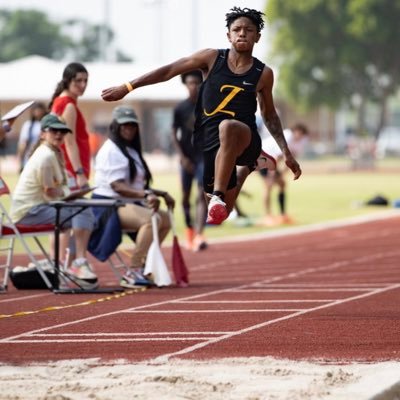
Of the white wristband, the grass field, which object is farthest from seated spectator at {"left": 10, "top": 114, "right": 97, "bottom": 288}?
the grass field

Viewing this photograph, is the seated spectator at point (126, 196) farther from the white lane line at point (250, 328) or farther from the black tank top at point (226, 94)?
the black tank top at point (226, 94)

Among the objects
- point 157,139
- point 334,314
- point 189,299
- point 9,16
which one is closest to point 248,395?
point 334,314

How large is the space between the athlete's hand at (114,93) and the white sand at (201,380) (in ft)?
7.06

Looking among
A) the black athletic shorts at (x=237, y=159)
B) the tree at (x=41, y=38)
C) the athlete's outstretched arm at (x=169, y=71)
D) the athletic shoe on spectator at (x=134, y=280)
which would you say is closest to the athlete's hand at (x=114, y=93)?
the athlete's outstretched arm at (x=169, y=71)

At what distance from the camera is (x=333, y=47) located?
7156 centimetres

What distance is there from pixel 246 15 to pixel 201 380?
320cm

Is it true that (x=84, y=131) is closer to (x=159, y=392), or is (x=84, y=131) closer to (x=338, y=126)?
(x=159, y=392)

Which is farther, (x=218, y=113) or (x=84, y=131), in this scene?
(x=84, y=131)

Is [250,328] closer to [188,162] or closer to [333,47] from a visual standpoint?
[188,162]

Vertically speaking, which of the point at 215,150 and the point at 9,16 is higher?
the point at 9,16

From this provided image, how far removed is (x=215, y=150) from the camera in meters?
9.13

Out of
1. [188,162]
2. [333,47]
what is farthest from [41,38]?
[188,162]

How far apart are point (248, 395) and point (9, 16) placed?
102 metres

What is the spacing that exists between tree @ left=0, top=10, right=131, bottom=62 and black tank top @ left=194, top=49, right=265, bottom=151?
306ft
